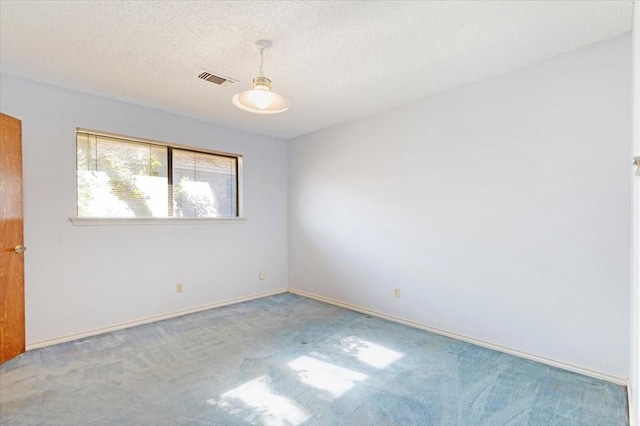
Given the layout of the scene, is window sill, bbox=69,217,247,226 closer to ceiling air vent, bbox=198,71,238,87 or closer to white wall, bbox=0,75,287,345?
white wall, bbox=0,75,287,345

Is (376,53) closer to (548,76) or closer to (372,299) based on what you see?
(548,76)

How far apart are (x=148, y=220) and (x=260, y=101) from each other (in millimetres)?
2279

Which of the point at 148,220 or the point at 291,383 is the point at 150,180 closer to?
the point at 148,220

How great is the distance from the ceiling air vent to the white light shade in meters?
0.79

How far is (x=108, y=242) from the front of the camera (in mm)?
3357

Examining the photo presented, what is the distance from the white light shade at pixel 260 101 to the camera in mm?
2154

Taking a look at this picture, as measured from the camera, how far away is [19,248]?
2721mm

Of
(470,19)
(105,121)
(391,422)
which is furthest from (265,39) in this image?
(391,422)

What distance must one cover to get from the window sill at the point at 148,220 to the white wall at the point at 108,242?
0.05 meters

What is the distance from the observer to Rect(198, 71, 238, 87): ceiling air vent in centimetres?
279

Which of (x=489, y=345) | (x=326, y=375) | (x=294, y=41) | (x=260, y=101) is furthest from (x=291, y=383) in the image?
(x=294, y=41)

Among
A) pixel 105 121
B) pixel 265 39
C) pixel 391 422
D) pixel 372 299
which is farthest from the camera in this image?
pixel 372 299

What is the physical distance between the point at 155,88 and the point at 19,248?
1.86m

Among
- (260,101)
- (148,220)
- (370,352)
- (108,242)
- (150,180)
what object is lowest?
(370,352)
